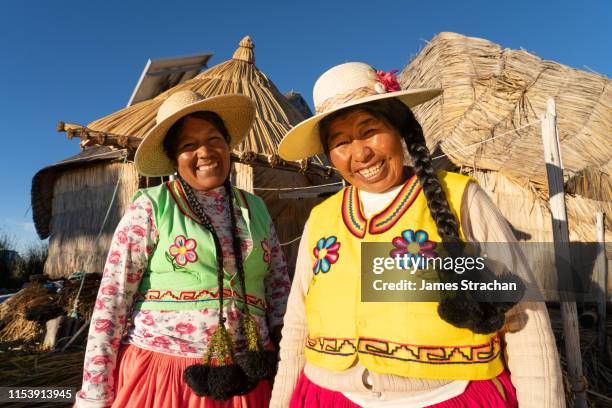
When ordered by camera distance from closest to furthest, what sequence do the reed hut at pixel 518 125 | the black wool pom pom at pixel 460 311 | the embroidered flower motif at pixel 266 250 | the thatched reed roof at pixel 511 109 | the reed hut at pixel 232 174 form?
the black wool pom pom at pixel 460 311 → the embroidered flower motif at pixel 266 250 → the reed hut at pixel 518 125 → the thatched reed roof at pixel 511 109 → the reed hut at pixel 232 174

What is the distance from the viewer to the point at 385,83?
1.51 m

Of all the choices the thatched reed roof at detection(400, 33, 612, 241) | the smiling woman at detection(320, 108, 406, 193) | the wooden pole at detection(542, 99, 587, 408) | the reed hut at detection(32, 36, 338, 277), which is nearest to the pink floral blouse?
the smiling woman at detection(320, 108, 406, 193)

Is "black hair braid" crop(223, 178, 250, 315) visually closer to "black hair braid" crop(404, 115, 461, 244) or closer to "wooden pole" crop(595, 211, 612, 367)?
"black hair braid" crop(404, 115, 461, 244)

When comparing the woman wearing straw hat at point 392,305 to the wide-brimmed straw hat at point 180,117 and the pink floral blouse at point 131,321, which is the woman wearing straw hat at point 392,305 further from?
the wide-brimmed straw hat at point 180,117

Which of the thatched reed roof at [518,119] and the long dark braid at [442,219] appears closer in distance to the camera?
the long dark braid at [442,219]

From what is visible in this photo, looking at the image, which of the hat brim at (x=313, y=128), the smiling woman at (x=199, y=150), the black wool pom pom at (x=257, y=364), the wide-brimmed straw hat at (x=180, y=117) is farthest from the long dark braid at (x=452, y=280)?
the wide-brimmed straw hat at (x=180, y=117)

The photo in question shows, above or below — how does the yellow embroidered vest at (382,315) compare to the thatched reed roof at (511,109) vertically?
below

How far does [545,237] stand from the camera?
5.25m

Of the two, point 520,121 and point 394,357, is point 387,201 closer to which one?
point 394,357

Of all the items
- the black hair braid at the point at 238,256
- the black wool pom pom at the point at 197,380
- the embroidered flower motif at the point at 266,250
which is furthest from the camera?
the embroidered flower motif at the point at 266,250

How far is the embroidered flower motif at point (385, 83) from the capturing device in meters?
1.49

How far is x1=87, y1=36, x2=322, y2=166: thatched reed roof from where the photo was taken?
5.77 metres

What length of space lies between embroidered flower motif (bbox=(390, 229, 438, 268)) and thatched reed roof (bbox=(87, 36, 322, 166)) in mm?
4109

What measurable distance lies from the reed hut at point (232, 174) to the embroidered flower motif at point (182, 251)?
2.72 meters
